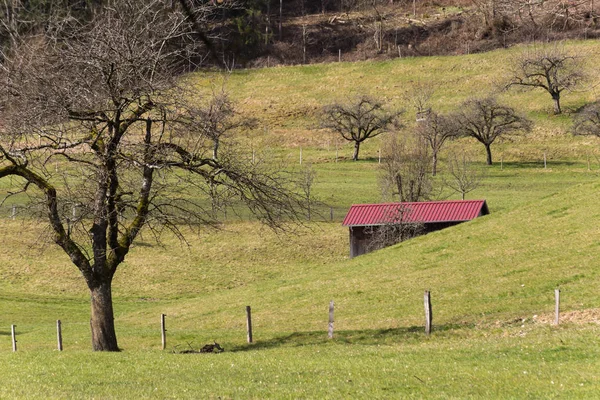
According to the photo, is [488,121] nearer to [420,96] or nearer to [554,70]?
[554,70]

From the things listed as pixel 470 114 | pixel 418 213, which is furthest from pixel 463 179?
pixel 470 114

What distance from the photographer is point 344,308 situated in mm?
37625

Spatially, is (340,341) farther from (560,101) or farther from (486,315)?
(560,101)

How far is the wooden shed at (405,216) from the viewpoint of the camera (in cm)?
6066

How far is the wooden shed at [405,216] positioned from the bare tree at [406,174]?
9.05 metres

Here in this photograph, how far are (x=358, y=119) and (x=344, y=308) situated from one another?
64580 millimetres

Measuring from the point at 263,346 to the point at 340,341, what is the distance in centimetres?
257

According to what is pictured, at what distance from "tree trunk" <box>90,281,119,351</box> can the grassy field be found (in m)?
0.81

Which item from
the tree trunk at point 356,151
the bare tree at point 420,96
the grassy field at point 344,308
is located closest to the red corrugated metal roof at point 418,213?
the grassy field at point 344,308

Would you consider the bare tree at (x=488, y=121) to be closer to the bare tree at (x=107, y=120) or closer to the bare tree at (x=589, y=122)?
the bare tree at (x=589, y=122)

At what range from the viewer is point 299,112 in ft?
393

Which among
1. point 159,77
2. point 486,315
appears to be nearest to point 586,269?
point 486,315

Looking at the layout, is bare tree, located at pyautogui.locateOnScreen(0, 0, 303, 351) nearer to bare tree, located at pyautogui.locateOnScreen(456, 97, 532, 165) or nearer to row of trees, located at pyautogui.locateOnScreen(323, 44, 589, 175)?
row of trees, located at pyautogui.locateOnScreen(323, 44, 589, 175)

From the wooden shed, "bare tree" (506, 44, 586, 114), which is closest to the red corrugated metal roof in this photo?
the wooden shed
